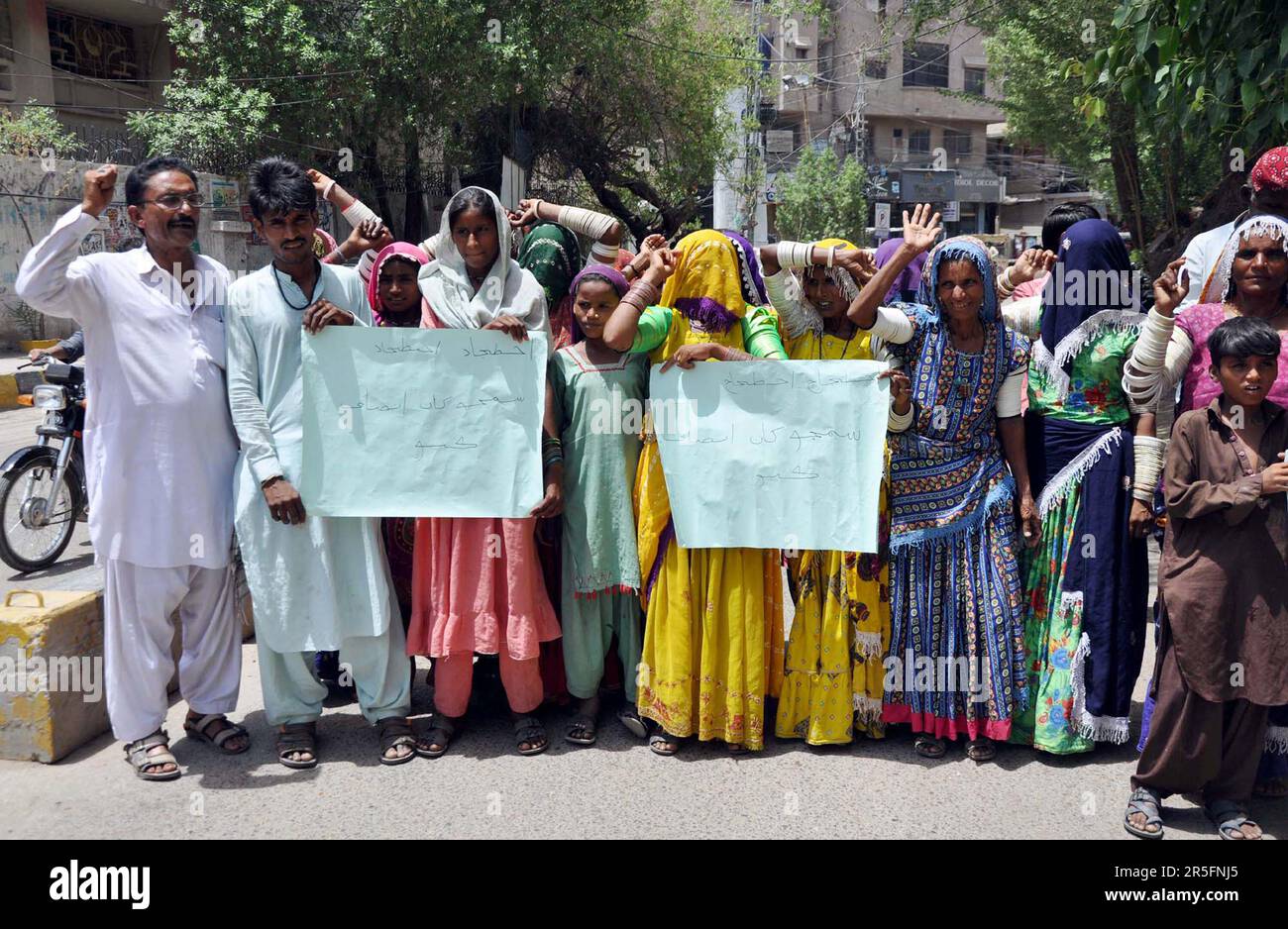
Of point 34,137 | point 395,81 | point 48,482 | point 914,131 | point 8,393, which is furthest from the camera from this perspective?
point 914,131

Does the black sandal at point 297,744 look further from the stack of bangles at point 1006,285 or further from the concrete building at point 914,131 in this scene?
the concrete building at point 914,131

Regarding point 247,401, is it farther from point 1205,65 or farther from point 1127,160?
point 1127,160

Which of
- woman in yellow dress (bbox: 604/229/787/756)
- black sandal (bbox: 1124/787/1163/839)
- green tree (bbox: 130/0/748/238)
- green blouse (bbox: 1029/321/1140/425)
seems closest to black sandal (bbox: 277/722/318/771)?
woman in yellow dress (bbox: 604/229/787/756)

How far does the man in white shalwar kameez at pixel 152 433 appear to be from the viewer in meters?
3.57

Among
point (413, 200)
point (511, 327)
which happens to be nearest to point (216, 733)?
Result: point (511, 327)

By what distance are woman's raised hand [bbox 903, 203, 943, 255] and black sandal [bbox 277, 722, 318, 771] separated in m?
2.79

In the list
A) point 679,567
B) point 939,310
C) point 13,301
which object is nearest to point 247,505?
point 679,567

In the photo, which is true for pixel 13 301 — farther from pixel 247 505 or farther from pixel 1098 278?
pixel 1098 278

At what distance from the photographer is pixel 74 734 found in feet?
12.7

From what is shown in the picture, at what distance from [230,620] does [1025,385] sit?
3146mm

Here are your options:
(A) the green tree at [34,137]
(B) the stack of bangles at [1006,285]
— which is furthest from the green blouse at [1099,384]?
(A) the green tree at [34,137]

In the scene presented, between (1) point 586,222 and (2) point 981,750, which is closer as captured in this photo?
(2) point 981,750

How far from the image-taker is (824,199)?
37.3 metres

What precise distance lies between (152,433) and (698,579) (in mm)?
2010
